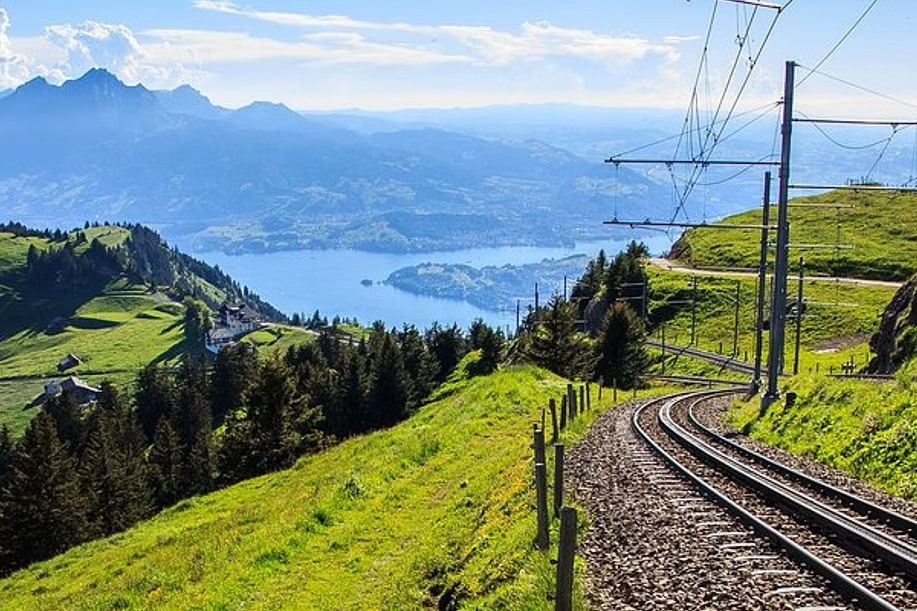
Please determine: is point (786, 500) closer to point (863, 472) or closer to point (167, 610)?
point (863, 472)

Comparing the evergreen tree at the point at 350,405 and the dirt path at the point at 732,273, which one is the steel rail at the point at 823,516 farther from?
the evergreen tree at the point at 350,405

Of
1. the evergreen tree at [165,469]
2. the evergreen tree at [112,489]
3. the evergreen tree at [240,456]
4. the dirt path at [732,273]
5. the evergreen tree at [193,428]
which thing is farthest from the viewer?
the dirt path at [732,273]

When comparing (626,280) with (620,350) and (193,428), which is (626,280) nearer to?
(620,350)

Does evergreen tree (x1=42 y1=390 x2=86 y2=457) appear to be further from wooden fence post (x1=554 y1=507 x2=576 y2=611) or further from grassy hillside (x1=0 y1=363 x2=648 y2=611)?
wooden fence post (x1=554 y1=507 x2=576 y2=611)

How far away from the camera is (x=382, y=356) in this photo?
294ft

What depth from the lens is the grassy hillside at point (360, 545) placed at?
13.2 metres

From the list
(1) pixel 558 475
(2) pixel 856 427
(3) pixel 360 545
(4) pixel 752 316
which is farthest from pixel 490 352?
(1) pixel 558 475

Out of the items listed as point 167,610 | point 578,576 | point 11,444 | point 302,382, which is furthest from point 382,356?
point 578,576

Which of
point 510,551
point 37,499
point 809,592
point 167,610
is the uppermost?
point 809,592

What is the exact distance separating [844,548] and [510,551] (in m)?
4.88

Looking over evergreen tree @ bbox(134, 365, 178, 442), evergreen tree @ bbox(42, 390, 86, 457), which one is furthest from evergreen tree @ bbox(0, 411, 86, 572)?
evergreen tree @ bbox(134, 365, 178, 442)

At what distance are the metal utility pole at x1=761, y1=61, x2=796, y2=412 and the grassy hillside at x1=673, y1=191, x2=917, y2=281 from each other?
70123 mm

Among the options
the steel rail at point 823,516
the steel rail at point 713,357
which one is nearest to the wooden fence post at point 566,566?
the steel rail at point 823,516

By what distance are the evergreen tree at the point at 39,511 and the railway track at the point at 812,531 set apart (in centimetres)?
4455
